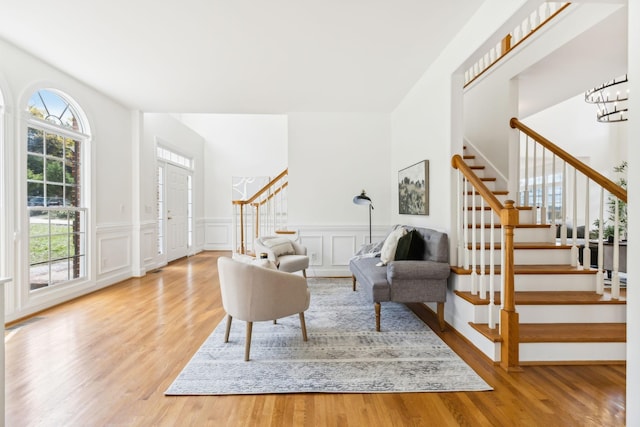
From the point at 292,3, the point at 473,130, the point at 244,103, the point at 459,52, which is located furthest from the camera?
the point at 244,103

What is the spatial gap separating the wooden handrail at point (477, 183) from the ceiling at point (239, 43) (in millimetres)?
1173

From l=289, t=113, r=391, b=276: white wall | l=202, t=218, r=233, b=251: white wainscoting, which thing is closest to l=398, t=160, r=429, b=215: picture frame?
l=289, t=113, r=391, b=276: white wall

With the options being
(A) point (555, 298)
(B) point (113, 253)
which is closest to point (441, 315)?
(A) point (555, 298)

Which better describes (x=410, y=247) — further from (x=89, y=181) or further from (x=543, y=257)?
(x=89, y=181)

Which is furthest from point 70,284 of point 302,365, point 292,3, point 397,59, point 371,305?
point 397,59

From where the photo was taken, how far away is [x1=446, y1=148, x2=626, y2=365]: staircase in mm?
2334

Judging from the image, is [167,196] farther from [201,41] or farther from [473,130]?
[473,130]

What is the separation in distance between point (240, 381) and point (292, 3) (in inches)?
109

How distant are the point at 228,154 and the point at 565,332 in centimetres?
761

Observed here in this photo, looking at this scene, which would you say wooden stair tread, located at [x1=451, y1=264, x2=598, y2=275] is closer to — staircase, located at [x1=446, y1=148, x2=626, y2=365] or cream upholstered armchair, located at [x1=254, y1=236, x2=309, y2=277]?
staircase, located at [x1=446, y1=148, x2=626, y2=365]

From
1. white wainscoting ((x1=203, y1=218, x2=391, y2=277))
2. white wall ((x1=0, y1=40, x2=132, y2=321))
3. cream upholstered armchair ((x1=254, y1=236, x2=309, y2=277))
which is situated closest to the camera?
white wall ((x1=0, y1=40, x2=132, y2=321))

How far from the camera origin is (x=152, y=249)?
225 inches

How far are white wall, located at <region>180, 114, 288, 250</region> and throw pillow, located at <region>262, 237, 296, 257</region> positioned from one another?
3.83 metres

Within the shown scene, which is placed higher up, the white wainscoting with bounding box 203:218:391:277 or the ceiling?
the ceiling
